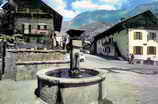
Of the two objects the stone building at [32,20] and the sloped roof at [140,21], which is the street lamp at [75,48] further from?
the sloped roof at [140,21]

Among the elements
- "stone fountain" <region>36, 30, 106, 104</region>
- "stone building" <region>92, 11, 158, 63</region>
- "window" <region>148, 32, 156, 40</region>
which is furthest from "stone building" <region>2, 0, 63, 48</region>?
"stone fountain" <region>36, 30, 106, 104</region>

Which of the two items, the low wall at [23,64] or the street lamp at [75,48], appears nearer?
the street lamp at [75,48]

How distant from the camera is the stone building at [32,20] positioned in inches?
1040

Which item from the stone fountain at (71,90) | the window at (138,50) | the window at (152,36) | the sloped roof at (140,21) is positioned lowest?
the stone fountain at (71,90)

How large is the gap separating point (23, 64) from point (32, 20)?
65.0 feet

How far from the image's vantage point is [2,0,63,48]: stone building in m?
26.4

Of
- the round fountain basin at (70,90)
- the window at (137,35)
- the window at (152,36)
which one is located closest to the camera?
the round fountain basin at (70,90)

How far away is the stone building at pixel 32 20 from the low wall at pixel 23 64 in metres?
15.9

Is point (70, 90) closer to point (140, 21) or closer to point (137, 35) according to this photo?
point (137, 35)

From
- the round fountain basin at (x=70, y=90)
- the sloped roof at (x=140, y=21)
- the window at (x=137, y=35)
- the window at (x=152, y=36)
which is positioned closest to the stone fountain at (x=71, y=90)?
the round fountain basin at (x=70, y=90)

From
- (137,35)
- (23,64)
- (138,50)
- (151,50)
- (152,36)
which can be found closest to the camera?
(23,64)

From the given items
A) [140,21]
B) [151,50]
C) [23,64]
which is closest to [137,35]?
[140,21]

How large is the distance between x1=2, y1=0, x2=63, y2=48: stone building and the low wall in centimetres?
1592

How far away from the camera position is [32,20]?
27.3m
